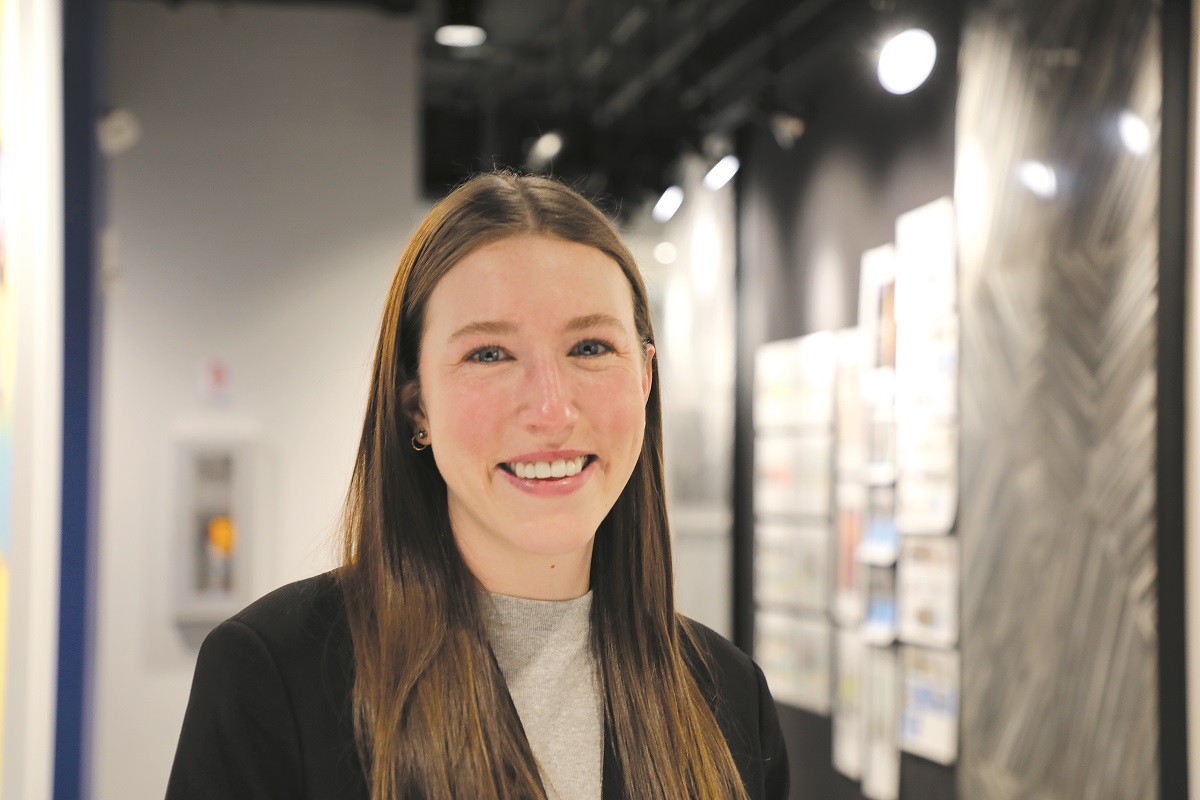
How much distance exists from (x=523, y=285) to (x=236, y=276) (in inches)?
188

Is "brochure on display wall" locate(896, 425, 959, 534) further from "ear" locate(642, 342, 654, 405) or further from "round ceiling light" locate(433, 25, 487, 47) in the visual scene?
"ear" locate(642, 342, 654, 405)

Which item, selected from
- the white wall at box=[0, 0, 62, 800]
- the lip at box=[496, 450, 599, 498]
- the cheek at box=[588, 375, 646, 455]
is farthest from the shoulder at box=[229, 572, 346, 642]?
Answer: the white wall at box=[0, 0, 62, 800]

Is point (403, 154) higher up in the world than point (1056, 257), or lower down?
higher up

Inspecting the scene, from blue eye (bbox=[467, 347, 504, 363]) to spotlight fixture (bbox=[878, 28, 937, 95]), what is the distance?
157 inches

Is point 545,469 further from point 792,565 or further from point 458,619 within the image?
point 792,565

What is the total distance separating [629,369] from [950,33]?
13.4 feet

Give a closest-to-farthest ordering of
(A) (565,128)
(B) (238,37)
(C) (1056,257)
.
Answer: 1. (C) (1056,257)
2. (B) (238,37)
3. (A) (565,128)

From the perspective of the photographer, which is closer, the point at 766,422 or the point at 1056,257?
the point at 1056,257

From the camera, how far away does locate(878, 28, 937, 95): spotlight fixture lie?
16.1 feet

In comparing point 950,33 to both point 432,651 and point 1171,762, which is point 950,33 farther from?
point 432,651

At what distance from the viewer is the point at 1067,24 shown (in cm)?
407

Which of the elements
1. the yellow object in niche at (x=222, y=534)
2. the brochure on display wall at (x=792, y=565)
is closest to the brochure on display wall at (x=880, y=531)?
the brochure on display wall at (x=792, y=565)

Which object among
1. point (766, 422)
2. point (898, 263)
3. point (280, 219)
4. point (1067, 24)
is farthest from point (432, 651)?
point (766, 422)

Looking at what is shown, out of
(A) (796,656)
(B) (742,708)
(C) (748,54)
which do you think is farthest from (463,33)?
(B) (742,708)
